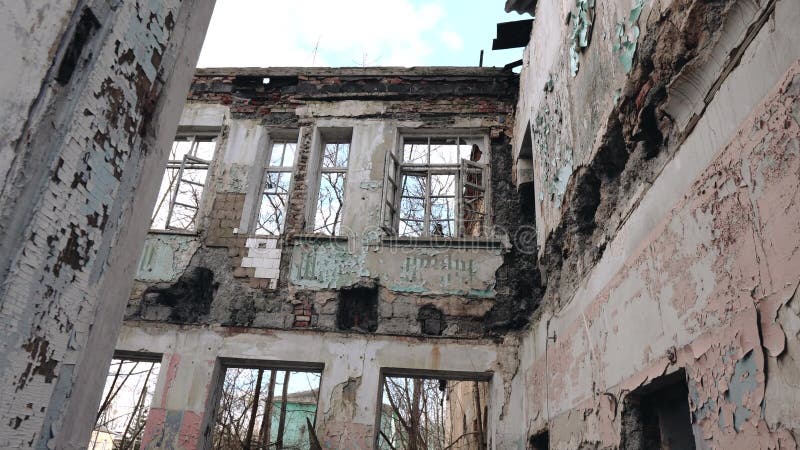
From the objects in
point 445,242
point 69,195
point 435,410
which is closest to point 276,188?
point 445,242

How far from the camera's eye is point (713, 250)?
205 cm

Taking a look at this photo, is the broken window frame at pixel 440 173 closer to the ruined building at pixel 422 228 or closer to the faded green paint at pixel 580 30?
the ruined building at pixel 422 228

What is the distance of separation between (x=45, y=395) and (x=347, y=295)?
18.0ft

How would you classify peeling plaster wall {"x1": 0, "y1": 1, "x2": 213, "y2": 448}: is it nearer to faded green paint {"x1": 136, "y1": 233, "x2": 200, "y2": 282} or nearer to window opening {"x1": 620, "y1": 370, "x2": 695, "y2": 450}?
window opening {"x1": 620, "y1": 370, "x2": 695, "y2": 450}

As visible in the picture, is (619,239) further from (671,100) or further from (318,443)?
(318,443)

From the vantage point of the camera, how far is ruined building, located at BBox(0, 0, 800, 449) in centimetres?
111

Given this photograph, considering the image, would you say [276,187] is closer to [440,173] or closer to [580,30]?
[440,173]

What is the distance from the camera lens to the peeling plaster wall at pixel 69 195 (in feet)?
3.21

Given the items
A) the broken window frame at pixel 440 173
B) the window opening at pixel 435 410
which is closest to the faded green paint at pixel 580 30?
the broken window frame at pixel 440 173

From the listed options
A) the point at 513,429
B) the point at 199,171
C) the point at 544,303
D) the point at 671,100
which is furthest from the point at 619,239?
the point at 199,171

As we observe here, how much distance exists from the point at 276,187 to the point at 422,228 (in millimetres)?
2138

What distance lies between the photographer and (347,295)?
A: 21.4ft

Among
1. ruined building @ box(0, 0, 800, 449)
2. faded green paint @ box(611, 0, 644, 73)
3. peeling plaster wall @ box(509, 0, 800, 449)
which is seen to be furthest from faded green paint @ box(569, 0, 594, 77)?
faded green paint @ box(611, 0, 644, 73)

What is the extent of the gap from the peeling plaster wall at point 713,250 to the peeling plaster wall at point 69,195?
6.13 feet
